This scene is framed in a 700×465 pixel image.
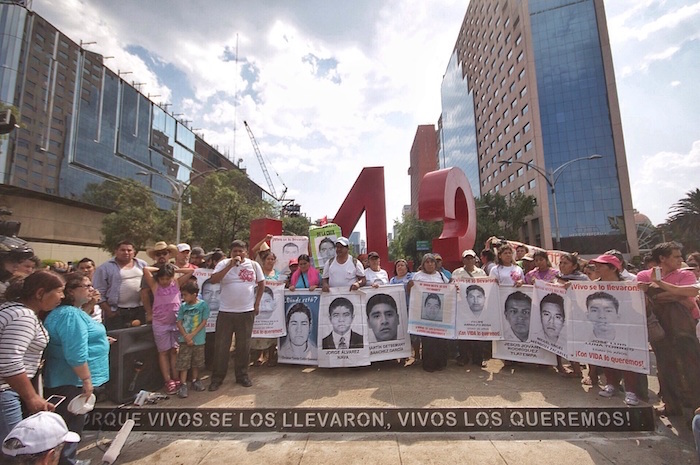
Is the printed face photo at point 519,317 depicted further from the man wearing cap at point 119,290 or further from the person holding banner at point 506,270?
the man wearing cap at point 119,290

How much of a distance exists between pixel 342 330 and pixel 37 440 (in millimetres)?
3713

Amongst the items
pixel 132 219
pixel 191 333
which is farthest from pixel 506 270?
pixel 132 219

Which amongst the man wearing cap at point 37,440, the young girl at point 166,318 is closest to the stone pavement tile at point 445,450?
the man wearing cap at point 37,440

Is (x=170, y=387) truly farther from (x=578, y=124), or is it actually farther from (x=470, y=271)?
(x=578, y=124)

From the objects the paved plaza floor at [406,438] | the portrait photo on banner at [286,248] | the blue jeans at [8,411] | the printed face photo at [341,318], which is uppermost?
the portrait photo on banner at [286,248]

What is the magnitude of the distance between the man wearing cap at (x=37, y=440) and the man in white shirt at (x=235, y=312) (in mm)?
2752

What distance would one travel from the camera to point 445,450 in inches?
122

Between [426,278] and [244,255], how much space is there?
2.88 m

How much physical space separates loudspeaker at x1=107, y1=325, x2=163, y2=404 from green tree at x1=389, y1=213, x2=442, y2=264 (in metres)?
33.1

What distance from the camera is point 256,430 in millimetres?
3551

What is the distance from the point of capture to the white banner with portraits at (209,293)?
5.67 meters

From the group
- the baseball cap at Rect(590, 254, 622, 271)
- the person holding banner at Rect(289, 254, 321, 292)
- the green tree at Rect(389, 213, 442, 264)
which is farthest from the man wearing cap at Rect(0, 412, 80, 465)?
the green tree at Rect(389, 213, 442, 264)

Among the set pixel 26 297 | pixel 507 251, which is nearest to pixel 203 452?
pixel 26 297

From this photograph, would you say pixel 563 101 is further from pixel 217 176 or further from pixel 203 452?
pixel 203 452
